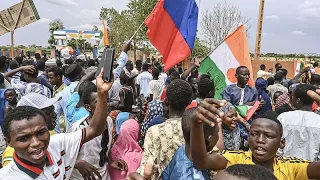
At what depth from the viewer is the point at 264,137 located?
7.46 feet

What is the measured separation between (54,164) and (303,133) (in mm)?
2642

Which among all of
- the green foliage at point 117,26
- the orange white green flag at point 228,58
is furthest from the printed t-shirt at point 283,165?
the green foliage at point 117,26

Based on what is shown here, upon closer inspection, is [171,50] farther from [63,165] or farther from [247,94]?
[63,165]

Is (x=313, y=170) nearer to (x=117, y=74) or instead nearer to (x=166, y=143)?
(x=166, y=143)

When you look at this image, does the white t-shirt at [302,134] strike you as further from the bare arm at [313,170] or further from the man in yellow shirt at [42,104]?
the man in yellow shirt at [42,104]

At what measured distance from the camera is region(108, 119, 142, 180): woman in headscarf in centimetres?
292

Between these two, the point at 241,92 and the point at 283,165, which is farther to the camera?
the point at 241,92

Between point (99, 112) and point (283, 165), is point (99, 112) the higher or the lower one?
the higher one

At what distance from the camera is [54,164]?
6.79 feet

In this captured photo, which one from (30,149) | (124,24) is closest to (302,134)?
(30,149)

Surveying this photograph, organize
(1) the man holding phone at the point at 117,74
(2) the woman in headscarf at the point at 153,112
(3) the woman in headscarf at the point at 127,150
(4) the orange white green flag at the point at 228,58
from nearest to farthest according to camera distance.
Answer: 1. (3) the woman in headscarf at the point at 127,150
2. (2) the woman in headscarf at the point at 153,112
3. (1) the man holding phone at the point at 117,74
4. (4) the orange white green flag at the point at 228,58

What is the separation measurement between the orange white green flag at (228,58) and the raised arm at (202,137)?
12.1ft

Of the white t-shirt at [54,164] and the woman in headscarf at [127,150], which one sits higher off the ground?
the white t-shirt at [54,164]

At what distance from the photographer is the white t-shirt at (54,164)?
186 centimetres
